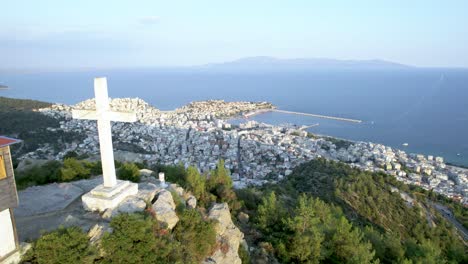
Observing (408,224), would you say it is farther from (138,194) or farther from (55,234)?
(55,234)

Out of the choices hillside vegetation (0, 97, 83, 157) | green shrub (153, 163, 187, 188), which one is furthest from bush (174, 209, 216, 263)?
hillside vegetation (0, 97, 83, 157)

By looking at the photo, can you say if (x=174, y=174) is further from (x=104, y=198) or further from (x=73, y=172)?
(x=104, y=198)

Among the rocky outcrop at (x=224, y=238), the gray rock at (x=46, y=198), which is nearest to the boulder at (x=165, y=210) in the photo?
the rocky outcrop at (x=224, y=238)

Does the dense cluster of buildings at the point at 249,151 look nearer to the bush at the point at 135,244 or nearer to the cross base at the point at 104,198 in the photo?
the cross base at the point at 104,198

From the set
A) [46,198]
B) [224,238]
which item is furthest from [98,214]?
[224,238]

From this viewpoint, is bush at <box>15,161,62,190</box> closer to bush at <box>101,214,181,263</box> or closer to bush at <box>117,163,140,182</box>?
bush at <box>117,163,140,182</box>
